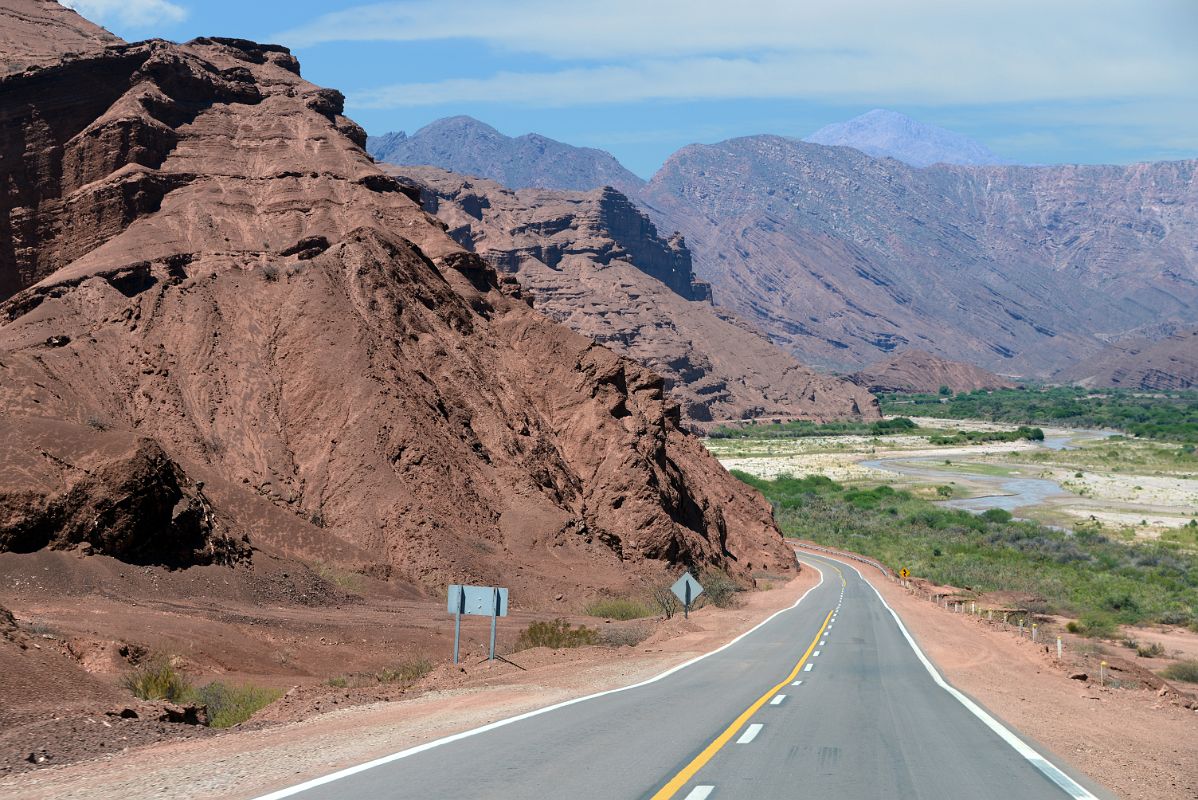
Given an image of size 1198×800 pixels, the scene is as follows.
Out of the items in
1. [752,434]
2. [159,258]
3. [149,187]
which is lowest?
[752,434]

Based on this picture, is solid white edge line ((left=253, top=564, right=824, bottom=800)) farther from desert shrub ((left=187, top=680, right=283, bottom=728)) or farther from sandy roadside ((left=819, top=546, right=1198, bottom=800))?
sandy roadside ((left=819, top=546, right=1198, bottom=800))

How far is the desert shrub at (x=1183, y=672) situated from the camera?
32469mm

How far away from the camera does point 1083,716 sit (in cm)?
1612

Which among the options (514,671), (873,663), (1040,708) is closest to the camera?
(1040,708)

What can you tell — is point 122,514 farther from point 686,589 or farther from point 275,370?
point 275,370

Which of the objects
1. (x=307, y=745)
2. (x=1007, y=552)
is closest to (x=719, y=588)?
(x=307, y=745)

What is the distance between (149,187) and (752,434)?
13556cm

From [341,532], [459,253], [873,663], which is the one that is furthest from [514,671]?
[459,253]

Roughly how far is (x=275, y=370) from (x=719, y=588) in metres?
17.6

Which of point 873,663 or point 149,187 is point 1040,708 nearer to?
point 873,663

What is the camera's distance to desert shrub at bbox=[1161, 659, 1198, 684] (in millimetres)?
32469

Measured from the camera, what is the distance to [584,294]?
18175cm

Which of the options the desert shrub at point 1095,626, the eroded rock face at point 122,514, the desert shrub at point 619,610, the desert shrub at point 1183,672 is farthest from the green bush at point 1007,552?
the eroded rock face at point 122,514

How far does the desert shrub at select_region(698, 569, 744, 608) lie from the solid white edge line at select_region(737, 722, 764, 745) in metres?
26.4
